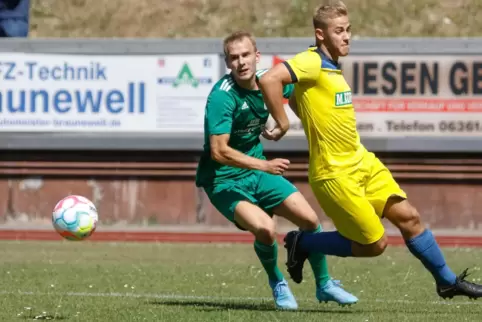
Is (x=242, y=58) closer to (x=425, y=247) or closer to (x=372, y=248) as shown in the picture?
(x=372, y=248)

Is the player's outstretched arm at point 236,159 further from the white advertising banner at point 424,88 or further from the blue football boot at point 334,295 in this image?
the white advertising banner at point 424,88

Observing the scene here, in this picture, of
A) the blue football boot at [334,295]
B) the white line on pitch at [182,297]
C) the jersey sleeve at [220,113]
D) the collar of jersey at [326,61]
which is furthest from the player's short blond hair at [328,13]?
the white line on pitch at [182,297]

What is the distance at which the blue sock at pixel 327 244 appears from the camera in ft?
29.8

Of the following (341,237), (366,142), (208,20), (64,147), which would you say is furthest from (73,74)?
(341,237)

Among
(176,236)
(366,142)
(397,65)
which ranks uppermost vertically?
(397,65)

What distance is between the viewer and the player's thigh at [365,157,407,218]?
348 inches

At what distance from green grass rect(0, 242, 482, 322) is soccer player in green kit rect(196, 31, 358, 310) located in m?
0.29

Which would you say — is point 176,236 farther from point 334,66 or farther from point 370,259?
point 334,66

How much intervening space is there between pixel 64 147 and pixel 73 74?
3.93ft

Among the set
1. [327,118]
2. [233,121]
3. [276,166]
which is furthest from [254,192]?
[327,118]

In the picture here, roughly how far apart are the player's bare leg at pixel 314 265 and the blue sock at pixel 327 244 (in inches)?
5.1

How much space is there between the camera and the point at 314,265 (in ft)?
31.2

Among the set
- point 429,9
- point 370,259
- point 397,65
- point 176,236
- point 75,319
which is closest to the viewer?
point 75,319

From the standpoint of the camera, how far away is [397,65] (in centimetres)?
1995
